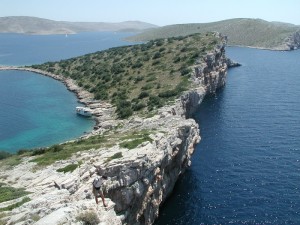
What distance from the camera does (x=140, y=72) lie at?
113 metres

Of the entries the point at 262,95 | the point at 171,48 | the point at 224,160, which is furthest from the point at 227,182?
the point at 171,48

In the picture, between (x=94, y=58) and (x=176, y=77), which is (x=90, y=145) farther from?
(x=94, y=58)

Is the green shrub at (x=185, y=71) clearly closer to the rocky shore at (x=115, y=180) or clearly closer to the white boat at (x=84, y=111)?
the white boat at (x=84, y=111)

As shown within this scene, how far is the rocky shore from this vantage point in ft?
93.6

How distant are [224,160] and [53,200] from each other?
3982cm

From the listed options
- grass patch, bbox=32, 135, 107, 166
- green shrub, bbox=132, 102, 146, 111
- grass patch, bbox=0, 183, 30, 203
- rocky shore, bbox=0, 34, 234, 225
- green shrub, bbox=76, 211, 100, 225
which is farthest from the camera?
green shrub, bbox=132, 102, 146, 111

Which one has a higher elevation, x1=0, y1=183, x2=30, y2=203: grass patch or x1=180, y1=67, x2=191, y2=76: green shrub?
x1=180, y1=67, x2=191, y2=76: green shrub

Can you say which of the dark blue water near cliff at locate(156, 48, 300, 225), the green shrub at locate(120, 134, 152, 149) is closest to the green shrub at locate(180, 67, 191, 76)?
the dark blue water near cliff at locate(156, 48, 300, 225)

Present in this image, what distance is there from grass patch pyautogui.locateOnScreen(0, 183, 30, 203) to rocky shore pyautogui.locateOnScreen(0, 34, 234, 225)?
3.39 feet

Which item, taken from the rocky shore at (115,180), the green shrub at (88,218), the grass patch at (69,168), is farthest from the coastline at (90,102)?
the green shrub at (88,218)

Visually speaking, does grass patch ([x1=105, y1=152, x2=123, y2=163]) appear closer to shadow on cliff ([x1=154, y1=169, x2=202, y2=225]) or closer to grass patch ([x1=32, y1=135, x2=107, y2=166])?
grass patch ([x1=32, y1=135, x2=107, y2=166])

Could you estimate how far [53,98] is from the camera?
113688 millimetres

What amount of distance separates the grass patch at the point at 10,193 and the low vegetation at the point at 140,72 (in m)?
42.6

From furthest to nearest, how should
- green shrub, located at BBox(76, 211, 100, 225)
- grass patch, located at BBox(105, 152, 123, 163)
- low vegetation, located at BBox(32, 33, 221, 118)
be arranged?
low vegetation, located at BBox(32, 33, 221, 118), grass patch, located at BBox(105, 152, 123, 163), green shrub, located at BBox(76, 211, 100, 225)
